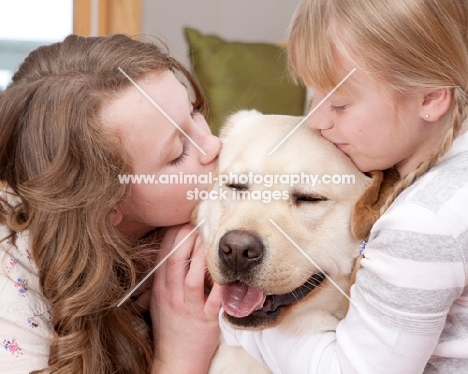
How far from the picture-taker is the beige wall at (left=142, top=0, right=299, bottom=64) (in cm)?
305

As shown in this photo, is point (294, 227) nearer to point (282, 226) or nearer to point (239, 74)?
point (282, 226)

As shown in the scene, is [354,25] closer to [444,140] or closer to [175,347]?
[444,140]

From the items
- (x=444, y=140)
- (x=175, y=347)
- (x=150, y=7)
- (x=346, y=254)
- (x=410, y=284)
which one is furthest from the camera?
(x=150, y=7)

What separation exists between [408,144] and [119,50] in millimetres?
676

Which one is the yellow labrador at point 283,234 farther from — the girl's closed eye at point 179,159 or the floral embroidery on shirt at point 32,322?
the floral embroidery on shirt at point 32,322

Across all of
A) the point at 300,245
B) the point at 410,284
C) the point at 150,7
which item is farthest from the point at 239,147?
the point at 150,7

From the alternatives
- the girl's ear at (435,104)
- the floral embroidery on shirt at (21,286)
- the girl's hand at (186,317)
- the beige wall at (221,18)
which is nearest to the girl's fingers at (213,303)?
the girl's hand at (186,317)

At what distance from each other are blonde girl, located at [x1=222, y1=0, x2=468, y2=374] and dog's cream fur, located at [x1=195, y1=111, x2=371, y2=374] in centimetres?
5

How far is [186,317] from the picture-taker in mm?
1385

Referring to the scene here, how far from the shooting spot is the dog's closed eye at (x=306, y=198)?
1268 mm

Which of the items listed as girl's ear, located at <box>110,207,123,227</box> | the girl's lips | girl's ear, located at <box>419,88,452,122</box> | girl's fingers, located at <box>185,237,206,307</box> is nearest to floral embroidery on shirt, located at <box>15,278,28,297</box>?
girl's ear, located at <box>110,207,123,227</box>

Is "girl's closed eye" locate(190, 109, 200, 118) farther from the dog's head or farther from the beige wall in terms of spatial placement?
the beige wall

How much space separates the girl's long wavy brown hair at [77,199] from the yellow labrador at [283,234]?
0.22 meters

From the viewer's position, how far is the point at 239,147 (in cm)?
141
